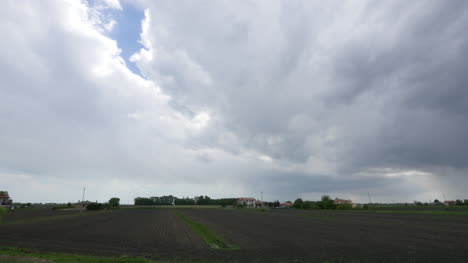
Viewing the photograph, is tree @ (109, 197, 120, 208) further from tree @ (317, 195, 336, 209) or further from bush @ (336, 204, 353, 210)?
bush @ (336, 204, 353, 210)

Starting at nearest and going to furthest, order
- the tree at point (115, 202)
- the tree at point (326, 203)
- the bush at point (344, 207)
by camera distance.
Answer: the bush at point (344, 207)
the tree at point (326, 203)
the tree at point (115, 202)

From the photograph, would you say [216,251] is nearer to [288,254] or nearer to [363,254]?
[288,254]

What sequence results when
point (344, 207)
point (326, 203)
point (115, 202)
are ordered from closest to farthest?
point (344, 207) → point (326, 203) → point (115, 202)

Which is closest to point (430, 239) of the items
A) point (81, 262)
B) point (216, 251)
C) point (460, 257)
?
point (460, 257)

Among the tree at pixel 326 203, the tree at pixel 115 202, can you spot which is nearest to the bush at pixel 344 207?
the tree at pixel 326 203

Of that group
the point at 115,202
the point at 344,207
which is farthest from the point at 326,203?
the point at 115,202

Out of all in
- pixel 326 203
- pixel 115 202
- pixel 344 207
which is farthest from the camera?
pixel 115 202

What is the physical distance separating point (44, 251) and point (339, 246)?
23331 millimetres

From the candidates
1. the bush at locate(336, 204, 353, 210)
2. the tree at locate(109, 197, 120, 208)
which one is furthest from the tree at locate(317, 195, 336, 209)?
Result: the tree at locate(109, 197, 120, 208)

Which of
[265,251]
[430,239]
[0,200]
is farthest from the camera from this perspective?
[0,200]

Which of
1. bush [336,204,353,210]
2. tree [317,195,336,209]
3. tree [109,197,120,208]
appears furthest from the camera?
tree [109,197,120,208]

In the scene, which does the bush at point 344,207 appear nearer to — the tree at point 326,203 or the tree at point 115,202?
the tree at point 326,203

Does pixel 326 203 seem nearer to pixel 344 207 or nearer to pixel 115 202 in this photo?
pixel 344 207

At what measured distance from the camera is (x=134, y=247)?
22.6 m
